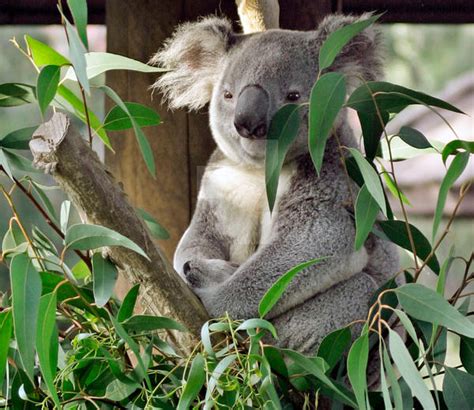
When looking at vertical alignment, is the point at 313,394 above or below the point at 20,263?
below

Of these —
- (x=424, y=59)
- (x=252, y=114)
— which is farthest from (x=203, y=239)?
(x=424, y=59)

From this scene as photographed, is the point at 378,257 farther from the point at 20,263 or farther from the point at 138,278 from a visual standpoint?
the point at 20,263

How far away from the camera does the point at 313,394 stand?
2010 millimetres

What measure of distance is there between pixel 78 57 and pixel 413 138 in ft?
2.65

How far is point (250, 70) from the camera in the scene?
2420 mm

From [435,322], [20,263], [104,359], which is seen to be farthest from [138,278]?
[435,322]

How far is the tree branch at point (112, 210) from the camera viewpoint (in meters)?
1.69

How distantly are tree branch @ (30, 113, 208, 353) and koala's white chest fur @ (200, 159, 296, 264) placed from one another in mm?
620

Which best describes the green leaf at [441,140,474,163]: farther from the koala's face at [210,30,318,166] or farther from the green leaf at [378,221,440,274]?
the koala's face at [210,30,318,166]

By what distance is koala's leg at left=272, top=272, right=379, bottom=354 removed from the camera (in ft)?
7.63

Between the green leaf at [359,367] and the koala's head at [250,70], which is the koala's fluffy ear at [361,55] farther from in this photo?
the green leaf at [359,367]

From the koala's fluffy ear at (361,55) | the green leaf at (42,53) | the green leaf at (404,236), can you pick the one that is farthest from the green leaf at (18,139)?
the koala's fluffy ear at (361,55)

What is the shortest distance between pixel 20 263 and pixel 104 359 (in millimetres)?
298

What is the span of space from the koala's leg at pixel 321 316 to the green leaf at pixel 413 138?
1.57 feet
